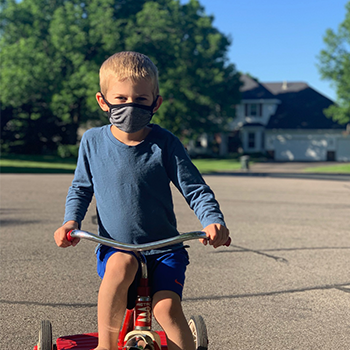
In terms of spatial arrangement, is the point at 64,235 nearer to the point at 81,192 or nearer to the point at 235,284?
the point at 81,192

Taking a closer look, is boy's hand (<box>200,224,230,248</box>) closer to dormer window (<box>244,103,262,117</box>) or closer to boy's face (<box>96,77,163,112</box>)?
boy's face (<box>96,77,163,112</box>)

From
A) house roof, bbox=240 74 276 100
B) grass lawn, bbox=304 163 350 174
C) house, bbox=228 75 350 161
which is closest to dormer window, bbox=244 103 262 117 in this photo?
house, bbox=228 75 350 161

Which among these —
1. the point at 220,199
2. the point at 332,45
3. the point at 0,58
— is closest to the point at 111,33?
the point at 0,58

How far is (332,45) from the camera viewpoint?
3925cm

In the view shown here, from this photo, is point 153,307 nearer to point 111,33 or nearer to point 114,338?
point 114,338

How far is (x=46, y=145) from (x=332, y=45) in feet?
73.5

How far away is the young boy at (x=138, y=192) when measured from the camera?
8.13 ft

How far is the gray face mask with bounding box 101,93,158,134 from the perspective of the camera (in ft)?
8.64

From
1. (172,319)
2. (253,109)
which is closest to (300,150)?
(253,109)

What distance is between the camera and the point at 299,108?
52438 mm

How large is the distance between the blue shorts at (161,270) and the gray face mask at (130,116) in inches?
24.4

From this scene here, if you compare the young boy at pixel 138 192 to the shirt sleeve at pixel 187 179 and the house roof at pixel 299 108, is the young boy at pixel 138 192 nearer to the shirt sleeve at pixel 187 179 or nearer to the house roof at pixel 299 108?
the shirt sleeve at pixel 187 179

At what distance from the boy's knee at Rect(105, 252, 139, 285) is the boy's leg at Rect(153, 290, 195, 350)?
0.55ft

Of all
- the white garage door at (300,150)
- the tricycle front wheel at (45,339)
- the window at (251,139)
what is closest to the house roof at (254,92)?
the window at (251,139)
